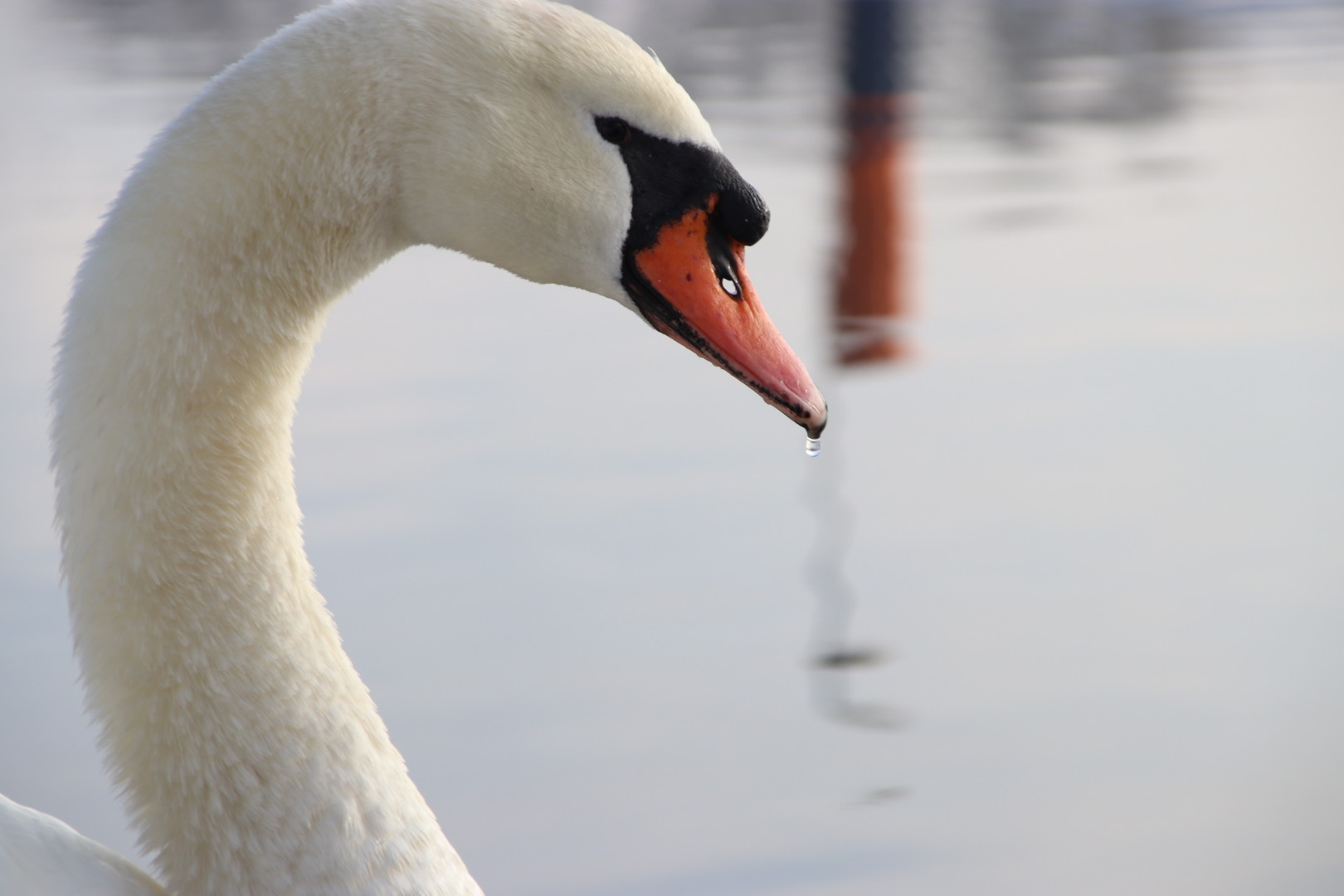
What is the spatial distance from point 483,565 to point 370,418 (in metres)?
1.09

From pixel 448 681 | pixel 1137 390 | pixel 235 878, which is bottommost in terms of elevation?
pixel 235 878

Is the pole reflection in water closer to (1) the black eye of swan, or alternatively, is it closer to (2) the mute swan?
(2) the mute swan

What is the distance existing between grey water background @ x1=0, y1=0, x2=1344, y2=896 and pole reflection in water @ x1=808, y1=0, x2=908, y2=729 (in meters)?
0.03

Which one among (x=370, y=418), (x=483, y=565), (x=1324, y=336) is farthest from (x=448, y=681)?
(x=1324, y=336)

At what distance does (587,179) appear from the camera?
1628mm

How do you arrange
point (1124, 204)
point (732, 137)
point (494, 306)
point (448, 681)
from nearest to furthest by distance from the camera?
point (448, 681) → point (494, 306) → point (1124, 204) → point (732, 137)

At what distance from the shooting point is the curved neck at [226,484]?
4.98 feet

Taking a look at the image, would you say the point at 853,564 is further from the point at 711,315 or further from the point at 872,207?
the point at 872,207

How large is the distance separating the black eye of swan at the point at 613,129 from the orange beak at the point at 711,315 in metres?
0.10

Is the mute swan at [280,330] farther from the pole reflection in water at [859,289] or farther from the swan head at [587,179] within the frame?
the pole reflection in water at [859,289]

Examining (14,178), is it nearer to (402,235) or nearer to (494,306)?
(494,306)

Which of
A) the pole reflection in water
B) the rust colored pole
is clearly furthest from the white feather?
the rust colored pole

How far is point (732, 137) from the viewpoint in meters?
9.02

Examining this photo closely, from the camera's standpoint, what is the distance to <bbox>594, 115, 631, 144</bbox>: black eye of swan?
5.24ft
